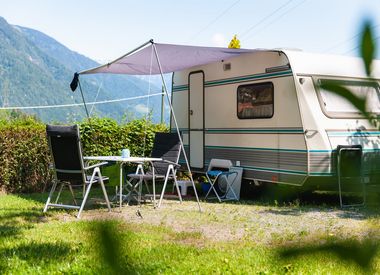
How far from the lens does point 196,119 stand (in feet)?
30.3

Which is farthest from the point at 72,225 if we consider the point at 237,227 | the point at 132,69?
the point at 132,69

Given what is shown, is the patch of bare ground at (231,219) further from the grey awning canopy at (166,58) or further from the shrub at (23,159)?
the shrub at (23,159)

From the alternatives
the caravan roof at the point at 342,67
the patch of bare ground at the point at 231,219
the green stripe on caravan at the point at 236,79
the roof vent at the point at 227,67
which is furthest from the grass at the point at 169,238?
the roof vent at the point at 227,67

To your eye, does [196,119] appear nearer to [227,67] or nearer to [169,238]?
[227,67]

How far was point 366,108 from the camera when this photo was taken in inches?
19.7

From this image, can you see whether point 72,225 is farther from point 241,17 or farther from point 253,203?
point 241,17

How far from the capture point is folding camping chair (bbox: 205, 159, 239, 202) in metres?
8.07

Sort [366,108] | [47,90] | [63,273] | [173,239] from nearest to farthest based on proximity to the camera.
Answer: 1. [366,108]
2. [63,273]
3. [173,239]
4. [47,90]

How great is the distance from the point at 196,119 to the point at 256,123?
1565 millimetres

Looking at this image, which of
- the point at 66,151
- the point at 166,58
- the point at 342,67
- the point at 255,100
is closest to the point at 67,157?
the point at 66,151

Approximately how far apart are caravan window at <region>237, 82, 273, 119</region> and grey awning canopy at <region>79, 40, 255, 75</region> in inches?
22.9

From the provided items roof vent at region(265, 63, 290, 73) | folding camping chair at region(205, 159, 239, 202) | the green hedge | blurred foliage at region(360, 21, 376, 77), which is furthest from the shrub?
blurred foliage at region(360, 21, 376, 77)

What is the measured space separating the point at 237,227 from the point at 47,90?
19238 centimetres

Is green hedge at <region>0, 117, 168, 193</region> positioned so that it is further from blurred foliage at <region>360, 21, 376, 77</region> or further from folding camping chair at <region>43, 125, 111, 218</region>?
blurred foliage at <region>360, 21, 376, 77</region>
